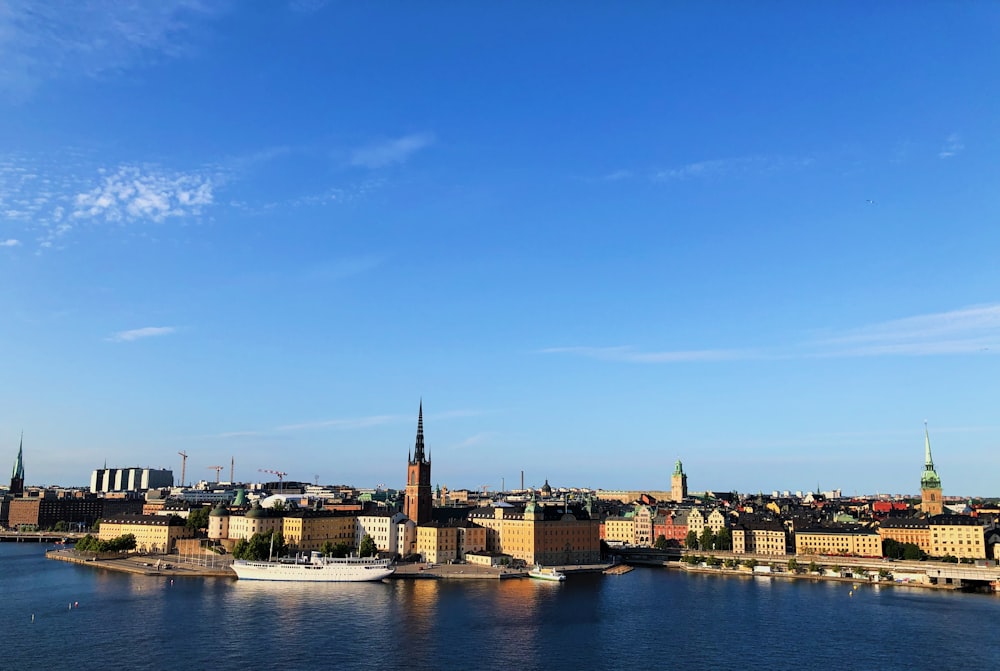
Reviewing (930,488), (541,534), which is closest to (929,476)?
(930,488)

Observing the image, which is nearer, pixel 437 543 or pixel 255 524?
pixel 437 543

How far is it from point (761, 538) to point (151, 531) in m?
82.9

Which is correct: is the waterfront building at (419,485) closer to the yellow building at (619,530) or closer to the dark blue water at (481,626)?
the dark blue water at (481,626)

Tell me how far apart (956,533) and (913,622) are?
49940 mm

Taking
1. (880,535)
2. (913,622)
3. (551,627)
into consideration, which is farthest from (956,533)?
(551,627)

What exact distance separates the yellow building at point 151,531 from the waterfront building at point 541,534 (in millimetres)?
40416

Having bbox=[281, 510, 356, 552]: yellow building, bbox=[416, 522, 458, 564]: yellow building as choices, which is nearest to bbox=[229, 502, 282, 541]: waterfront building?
bbox=[281, 510, 356, 552]: yellow building

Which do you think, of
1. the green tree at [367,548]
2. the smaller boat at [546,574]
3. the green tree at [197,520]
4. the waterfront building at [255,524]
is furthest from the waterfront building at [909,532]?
the green tree at [197,520]

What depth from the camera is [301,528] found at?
107000 millimetres

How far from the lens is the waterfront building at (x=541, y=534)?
103688mm

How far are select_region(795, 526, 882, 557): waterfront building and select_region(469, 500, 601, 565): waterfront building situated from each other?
94.7 ft

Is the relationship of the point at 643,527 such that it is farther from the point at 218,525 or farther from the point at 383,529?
the point at 218,525

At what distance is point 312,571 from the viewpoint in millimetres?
89375

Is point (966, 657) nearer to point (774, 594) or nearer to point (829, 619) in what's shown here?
point (829, 619)
